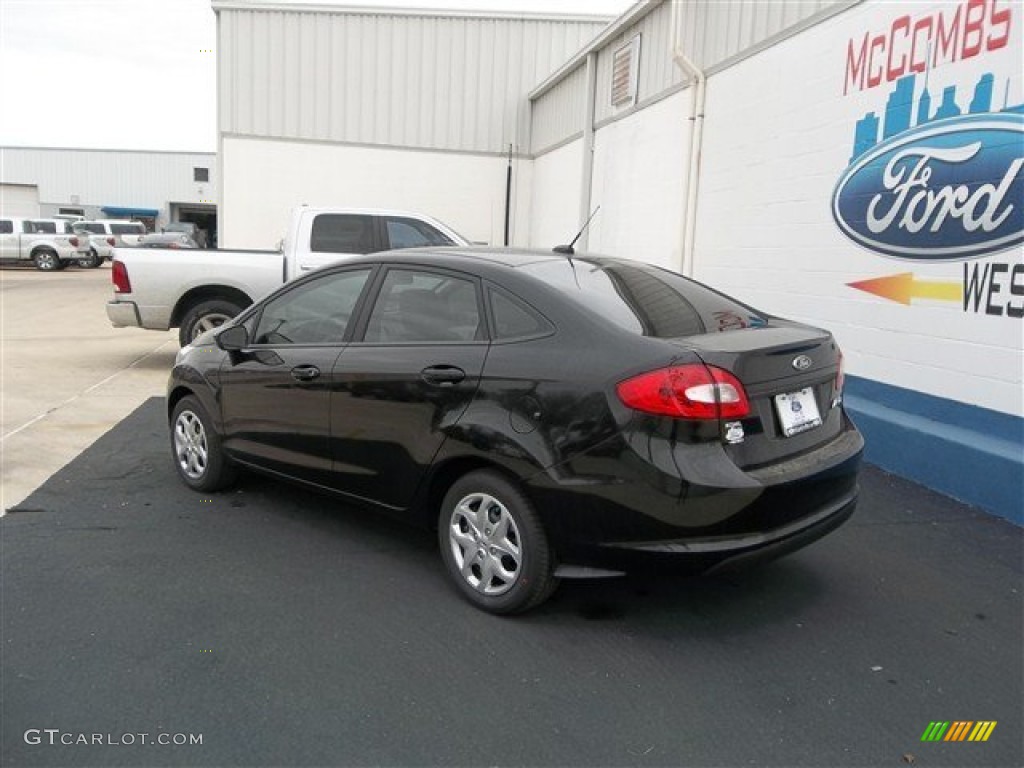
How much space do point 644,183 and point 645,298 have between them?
274 inches

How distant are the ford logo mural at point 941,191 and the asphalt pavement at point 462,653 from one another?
1772 mm

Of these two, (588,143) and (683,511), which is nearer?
(683,511)

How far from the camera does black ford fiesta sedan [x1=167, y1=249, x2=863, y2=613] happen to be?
3.11m

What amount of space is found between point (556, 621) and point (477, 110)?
1375 centimetres

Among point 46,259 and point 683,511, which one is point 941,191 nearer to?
point 683,511

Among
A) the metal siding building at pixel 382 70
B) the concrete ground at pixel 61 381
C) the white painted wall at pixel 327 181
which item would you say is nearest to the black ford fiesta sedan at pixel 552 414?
the concrete ground at pixel 61 381

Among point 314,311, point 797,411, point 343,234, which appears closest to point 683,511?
point 797,411

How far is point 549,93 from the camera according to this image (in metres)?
14.7

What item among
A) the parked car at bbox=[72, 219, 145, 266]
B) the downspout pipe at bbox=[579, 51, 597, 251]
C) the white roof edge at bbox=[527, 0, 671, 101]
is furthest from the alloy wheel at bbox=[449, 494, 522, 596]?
the parked car at bbox=[72, 219, 145, 266]

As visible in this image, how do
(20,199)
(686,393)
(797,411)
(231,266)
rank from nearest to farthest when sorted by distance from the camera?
(686,393)
(797,411)
(231,266)
(20,199)

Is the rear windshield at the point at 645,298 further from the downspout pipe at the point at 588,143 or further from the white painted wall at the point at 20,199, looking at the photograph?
the white painted wall at the point at 20,199

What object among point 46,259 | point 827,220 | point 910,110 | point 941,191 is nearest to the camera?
point 941,191

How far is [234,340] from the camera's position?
469 centimetres

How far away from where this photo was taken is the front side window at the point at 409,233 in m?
9.25
